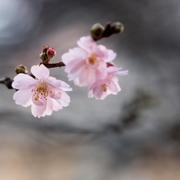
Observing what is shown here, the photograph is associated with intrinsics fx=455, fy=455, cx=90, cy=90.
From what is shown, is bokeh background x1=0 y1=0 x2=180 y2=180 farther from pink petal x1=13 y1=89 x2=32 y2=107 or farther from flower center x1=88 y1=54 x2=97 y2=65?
flower center x1=88 y1=54 x2=97 y2=65

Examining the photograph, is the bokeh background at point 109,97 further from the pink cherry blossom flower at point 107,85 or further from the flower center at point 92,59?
the flower center at point 92,59

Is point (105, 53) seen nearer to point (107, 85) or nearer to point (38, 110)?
point (107, 85)

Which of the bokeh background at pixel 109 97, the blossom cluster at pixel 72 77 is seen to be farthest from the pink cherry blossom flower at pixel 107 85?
the bokeh background at pixel 109 97

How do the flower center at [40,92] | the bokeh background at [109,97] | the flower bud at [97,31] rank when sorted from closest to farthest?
the flower bud at [97,31] < the flower center at [40,92] < the bokeh background at [109,97]

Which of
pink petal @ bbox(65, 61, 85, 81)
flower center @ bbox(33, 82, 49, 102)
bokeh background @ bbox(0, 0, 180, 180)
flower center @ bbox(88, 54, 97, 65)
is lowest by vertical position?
pink petal @ bbox(65, 61, 85, 81)

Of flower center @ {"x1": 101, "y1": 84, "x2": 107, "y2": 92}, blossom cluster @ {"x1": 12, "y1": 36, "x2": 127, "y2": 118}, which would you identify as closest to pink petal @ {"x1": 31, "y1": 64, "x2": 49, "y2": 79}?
blossom cluster @ {"x1": 12, "y1": 36, "x2": 127, "y2": 118}

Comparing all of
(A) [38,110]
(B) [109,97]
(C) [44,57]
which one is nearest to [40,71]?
(C) [44,57]
